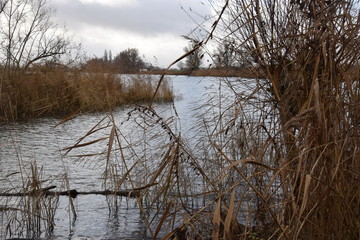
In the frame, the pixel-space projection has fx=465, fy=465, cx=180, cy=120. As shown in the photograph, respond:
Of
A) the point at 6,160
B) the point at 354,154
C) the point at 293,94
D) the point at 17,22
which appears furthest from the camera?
the point at 17,22

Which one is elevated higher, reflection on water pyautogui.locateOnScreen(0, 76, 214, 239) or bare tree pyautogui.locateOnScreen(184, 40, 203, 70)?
bare tree pyautogui.locateOnScreen(184, 40, 203, 70)

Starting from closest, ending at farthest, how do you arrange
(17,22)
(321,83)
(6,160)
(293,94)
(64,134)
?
(321,83)
(293,94)
(6,160)
(64,134)
(17,22)

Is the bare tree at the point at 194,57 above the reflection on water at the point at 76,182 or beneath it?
above

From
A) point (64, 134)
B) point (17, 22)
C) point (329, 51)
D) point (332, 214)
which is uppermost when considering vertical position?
point (17, 22)

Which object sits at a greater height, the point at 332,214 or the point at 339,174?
the point at 339,174

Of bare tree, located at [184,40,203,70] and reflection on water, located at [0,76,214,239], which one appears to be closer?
bare tree, located at [184,40,203,70]

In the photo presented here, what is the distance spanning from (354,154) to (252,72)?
174cm

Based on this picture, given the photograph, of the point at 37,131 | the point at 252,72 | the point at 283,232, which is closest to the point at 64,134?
the point at 37,131

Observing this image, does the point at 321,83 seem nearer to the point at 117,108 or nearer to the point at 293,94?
the point at 293,94

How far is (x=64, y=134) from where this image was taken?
9828 mm

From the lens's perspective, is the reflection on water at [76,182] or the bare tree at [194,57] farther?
the reflection on water at [76,182]

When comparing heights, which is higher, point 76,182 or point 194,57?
point 194,57

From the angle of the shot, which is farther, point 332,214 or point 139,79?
point 139,79

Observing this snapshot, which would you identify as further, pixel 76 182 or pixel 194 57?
pixel 76 182
